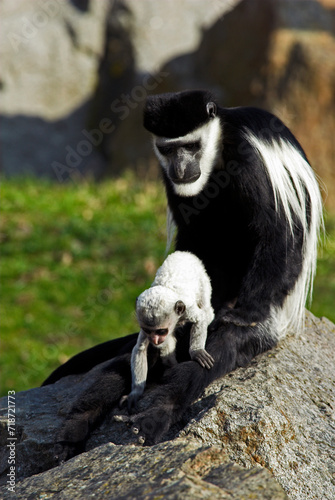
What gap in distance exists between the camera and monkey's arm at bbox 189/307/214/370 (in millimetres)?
1945

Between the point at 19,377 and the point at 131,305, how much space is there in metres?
1.06

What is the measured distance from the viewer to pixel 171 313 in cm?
187

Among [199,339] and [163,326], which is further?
[199,339]

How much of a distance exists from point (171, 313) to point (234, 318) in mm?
352

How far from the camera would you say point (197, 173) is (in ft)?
7.70

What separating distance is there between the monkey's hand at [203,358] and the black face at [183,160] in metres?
0.68

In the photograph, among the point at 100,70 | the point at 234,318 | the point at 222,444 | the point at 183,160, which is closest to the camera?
the point at 222,444

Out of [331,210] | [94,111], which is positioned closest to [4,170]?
[94,111]

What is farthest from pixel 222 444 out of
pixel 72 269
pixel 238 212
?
pixel 72 269

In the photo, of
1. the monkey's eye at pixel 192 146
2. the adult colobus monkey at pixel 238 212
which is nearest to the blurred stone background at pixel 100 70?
the adult colobus monkey at pixel 238 212

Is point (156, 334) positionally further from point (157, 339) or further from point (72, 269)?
point (72, 269)

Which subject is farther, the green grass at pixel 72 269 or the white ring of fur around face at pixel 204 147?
the green grass at pixel 72 269

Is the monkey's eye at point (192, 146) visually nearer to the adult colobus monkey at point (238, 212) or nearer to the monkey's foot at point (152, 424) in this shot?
the adult colobus monkey at point (238, 212)

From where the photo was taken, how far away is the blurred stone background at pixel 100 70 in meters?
6.94
